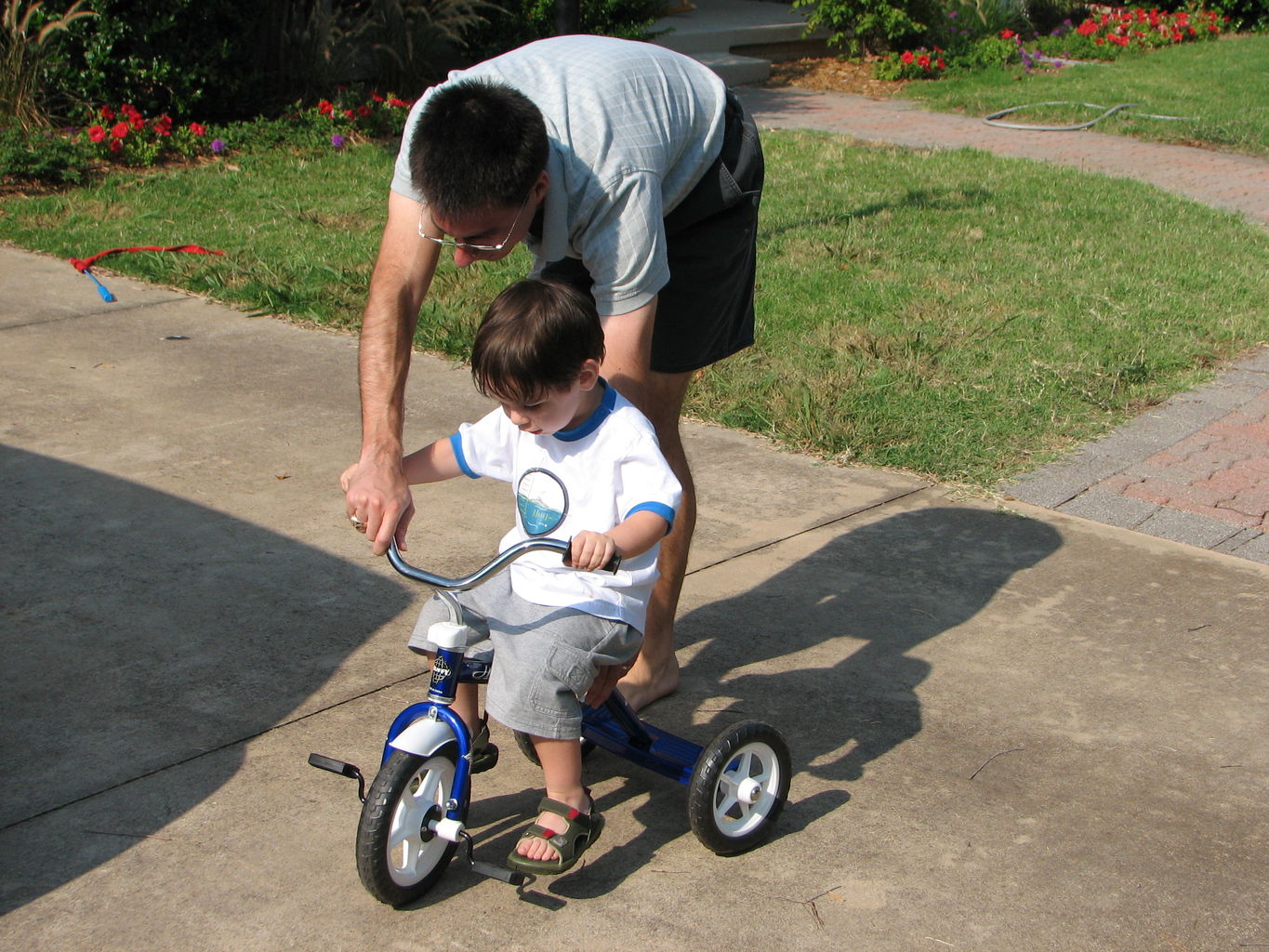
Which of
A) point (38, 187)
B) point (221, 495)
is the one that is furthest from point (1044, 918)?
point (38, 187)

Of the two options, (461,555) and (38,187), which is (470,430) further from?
(38,187)

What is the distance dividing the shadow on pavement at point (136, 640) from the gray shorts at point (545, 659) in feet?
2.62

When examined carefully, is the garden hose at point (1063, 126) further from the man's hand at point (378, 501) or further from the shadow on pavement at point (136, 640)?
the man's hand at point (378, 501)

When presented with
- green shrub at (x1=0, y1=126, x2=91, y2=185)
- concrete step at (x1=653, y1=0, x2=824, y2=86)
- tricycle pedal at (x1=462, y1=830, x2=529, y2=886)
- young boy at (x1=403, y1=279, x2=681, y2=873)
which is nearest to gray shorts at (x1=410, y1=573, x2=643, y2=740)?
young boy at (x1=403, y1=279, x2=681, y2=873)

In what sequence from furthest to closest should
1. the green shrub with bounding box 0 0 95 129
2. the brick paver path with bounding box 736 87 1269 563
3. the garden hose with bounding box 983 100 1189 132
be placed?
1. the garden hose with bounding box 983 100 1189 132
2. the green shrub with bounding box 0 0 95 129
3. the brick paver path with bounding box 736 87 1269 563

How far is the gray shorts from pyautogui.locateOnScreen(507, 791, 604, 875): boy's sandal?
0.16 metres

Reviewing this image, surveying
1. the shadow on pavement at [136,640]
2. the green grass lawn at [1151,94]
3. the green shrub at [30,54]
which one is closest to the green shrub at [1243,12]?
the green grass lawn at [1151,94]

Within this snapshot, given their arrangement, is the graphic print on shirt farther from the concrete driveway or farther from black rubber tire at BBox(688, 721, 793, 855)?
the concrete driveway

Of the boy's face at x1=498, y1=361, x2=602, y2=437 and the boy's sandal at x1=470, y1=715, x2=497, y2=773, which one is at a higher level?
the boy's face at x1=498, y1=361, x2=602, y2=437

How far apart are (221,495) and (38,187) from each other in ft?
17.2

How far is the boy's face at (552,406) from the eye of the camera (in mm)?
2348

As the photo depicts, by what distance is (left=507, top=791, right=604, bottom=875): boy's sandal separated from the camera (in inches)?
96.6

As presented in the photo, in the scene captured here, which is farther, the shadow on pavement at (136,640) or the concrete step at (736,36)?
the concrete step at (736,36)

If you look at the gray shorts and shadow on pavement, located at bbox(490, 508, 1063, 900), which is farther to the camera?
shadow on pavement, located at bbox(490, 508, 1063, 900)
